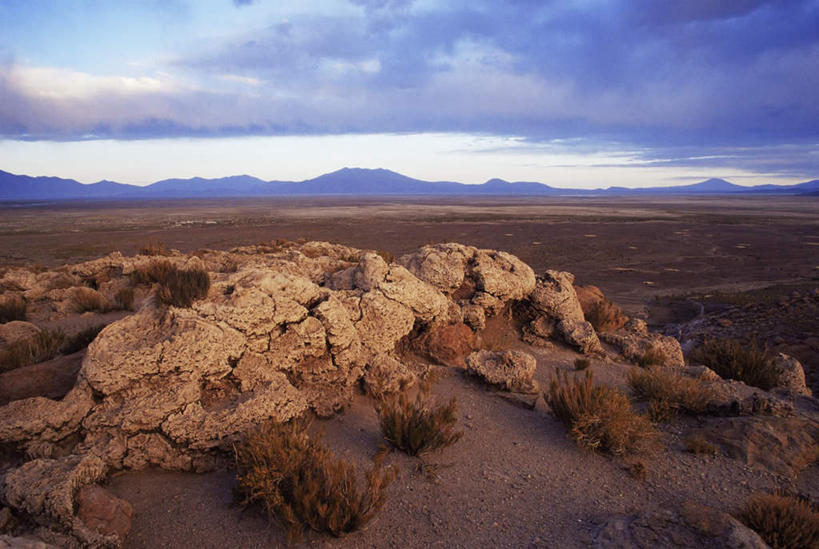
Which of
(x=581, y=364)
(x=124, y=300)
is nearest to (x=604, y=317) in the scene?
(x=581, y=364)

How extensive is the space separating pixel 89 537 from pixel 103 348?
2231mm

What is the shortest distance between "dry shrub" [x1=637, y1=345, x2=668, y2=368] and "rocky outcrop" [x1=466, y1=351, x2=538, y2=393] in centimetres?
292

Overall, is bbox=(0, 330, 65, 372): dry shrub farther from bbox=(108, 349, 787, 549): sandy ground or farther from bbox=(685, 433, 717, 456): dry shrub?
bbox=(685, 433, 717, 456): dry shrub

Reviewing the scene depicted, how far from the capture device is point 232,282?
21.7ft

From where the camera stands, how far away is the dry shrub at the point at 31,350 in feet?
19.9

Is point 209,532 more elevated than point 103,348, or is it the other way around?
point 103,348

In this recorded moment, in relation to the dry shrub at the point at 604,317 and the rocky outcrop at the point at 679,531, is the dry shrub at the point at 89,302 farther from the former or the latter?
the dry shrub at the point at 604,317

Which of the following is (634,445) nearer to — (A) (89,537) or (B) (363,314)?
(B) (363,314)

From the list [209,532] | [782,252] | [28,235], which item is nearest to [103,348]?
[209,532]

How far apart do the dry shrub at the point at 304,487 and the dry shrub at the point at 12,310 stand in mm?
7920

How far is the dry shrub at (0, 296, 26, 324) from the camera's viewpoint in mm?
9078

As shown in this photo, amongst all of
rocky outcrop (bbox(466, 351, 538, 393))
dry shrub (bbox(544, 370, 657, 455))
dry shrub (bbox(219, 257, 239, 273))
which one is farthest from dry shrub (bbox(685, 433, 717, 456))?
dry shrub (bbox(219, 257, 239, 273))

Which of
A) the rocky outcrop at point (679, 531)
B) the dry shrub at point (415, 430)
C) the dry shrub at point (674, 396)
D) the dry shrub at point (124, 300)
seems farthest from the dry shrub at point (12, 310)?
the dry shrub at point (674, 396)

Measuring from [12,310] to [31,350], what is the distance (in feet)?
12.7
